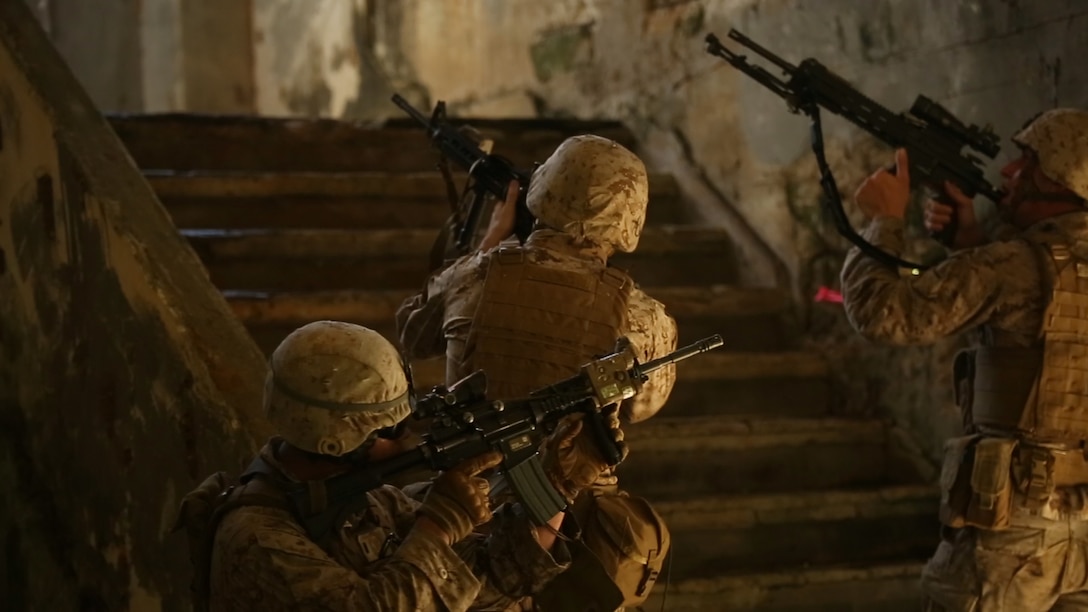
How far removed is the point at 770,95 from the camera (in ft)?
17.4

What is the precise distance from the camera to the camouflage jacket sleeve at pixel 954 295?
3.39m

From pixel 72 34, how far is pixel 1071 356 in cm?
867

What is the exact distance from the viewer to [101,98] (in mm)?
10031

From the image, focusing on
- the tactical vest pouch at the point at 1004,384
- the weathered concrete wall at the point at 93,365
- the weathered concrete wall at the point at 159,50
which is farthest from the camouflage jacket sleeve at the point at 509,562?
the weathered concrete wall at the point at 159,50

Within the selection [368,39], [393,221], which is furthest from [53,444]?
[368,39]

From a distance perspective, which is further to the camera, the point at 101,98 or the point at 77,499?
the point at 101,98

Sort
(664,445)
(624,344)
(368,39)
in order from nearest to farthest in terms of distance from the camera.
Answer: (624,344)
(664,445)
(368,39)

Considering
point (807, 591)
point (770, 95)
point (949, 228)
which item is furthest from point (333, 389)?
point (770, 95)

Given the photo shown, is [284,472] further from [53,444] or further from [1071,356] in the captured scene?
[53,444]

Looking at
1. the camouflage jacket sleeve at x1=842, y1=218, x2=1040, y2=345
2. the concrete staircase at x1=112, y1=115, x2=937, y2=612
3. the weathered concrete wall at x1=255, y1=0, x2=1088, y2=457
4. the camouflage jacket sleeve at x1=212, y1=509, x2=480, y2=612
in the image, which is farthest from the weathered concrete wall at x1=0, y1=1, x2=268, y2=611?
the weathered concrete wall at x1=255, y1=0, x2=1088, y2=457

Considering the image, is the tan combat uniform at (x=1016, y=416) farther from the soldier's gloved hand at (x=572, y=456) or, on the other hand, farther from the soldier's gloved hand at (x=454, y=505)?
the soldier's gloved hand at (x=454, y=505)

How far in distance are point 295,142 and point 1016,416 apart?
3486 mm

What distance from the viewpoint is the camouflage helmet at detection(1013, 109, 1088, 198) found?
3.44 metres

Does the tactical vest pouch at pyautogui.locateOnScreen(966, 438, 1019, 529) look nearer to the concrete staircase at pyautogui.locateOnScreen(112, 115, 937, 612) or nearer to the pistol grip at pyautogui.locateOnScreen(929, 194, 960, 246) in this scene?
the pistol grip at pyautogui.locateOnScreen(929, 194, 960, 246)
